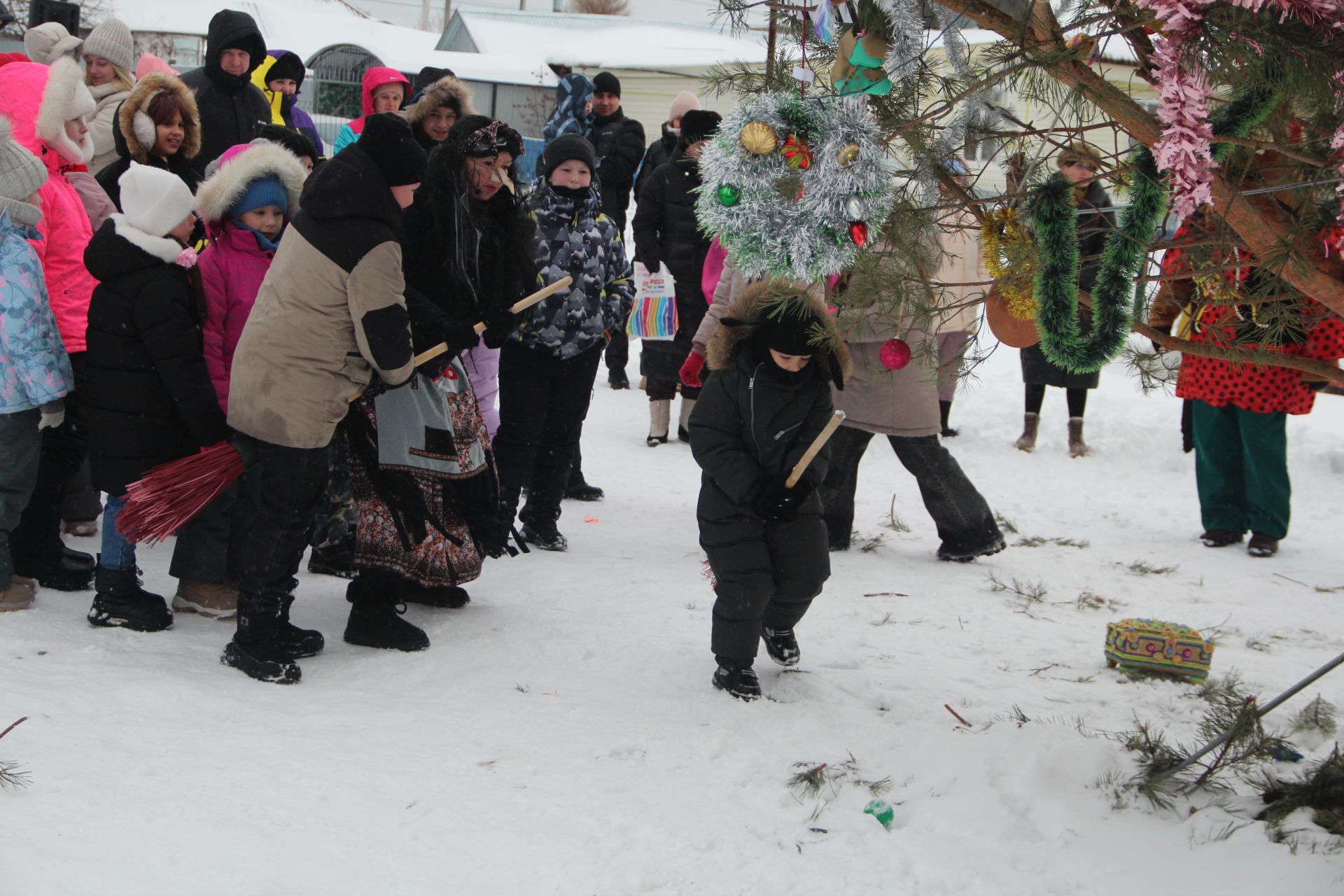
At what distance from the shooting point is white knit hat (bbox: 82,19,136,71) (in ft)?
19.2

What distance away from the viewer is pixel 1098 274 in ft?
9.00

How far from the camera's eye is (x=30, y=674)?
3.43 m

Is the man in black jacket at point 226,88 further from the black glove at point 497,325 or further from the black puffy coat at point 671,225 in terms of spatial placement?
the black glove at point 497,325

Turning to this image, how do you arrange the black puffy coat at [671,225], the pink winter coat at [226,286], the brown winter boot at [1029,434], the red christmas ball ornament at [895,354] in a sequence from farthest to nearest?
the brown winter boot at [1029,434]
the black puffy coat at [671,225]
the pink winter coat at [226,286]
the red christmas ball ornament at [895,354]

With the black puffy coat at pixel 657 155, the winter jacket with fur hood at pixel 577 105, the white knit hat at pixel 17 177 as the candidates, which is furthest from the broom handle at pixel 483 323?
the winter jacket with fur hood at pixel 577 105

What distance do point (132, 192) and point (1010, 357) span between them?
29.2ft

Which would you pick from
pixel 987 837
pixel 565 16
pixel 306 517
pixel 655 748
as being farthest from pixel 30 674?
pixel 565 16

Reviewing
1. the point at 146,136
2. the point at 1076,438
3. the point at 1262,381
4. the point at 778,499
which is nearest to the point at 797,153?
the point at 778,499

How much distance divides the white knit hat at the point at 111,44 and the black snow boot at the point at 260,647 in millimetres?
3585

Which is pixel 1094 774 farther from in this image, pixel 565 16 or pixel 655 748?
pixel 565 16

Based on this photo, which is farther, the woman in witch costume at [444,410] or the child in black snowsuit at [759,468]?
the woman in witch costume at [444,410]

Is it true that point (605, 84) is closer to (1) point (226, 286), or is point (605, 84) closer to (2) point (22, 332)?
(1) point (226, 286)

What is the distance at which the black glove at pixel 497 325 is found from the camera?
14.5 feet

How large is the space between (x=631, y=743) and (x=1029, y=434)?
18.0ft
